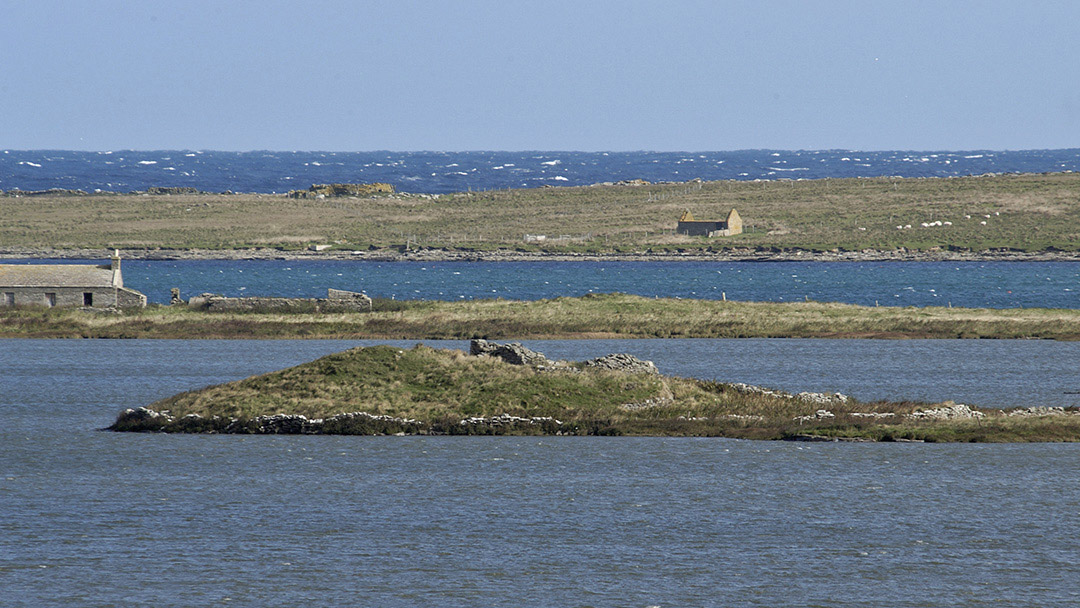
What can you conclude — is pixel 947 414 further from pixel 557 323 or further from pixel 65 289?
pixel 65 289

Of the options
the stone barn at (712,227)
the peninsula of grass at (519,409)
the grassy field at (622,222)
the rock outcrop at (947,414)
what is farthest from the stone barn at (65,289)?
the stone barn at (712,227)

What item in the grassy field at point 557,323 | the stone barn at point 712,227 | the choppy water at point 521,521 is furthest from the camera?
the stone barn at point 712,227

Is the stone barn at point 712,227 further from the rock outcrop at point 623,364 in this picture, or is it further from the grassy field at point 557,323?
the rock outcrop at point 623,364

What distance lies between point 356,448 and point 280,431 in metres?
3.26

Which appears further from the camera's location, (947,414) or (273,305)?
(273,305)

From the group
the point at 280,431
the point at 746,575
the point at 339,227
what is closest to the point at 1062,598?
the point at 746,575

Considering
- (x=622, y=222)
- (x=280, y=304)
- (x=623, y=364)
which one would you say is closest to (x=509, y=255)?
(x=622, y=222)

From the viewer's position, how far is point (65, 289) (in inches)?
3150

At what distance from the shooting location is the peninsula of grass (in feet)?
128

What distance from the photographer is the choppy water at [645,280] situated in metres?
102

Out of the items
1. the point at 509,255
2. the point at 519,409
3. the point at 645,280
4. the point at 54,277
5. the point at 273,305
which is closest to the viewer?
the point at 519,409

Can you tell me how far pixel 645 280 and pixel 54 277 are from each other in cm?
5672

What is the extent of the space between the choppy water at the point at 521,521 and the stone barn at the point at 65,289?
37.3 metres

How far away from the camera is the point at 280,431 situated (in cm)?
Answer: 3906
